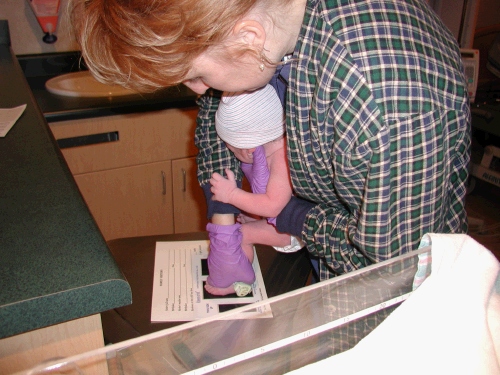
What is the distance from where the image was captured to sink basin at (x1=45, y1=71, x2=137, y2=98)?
1.71 metres

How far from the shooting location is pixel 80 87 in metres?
1.91

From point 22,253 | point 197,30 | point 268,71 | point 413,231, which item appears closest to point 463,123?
point 413,231

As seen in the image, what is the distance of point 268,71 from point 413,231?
33cm

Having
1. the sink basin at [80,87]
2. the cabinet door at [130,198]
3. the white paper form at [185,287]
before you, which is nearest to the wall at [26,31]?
the sink basin at [80,87]

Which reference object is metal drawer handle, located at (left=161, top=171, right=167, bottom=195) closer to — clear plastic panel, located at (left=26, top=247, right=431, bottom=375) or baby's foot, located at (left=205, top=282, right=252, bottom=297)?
baby's foot, located at (left=205, top=282, right=252, bottom=297)

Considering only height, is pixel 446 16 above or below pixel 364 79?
below

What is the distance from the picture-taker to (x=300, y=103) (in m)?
0.73

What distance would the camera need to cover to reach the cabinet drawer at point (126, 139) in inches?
64.7

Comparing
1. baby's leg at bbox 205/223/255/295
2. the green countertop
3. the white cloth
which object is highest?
the green countertop

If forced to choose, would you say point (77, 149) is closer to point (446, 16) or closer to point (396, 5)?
point (396, 5)

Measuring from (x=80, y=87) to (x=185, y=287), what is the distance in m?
1.31

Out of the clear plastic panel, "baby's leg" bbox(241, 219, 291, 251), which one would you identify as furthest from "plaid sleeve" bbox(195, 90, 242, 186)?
the clear plastic panel

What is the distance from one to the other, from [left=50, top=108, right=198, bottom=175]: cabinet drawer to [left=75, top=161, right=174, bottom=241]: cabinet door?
0.04 m

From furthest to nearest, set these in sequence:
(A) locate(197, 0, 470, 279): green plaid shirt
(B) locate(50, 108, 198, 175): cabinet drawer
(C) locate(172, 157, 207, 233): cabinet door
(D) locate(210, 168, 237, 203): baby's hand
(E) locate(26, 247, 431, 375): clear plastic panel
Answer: (C) locate(172, 157, 207, 233): cabinet door → (B) locate(50, 108, 198, 175): cabinet drawer → (D) locate(210, 168, 237, 203): baby's hand → (A) locate(197, 0, 470, 279): green plaid shirt → (E) locate(26, 247, 431, 375): clear plastic panel
